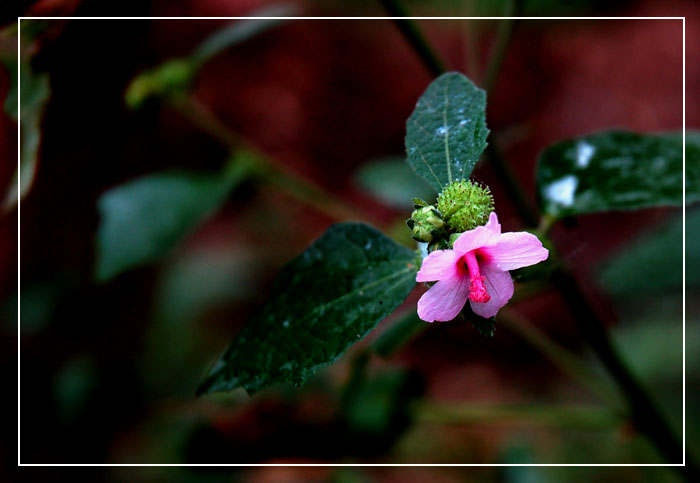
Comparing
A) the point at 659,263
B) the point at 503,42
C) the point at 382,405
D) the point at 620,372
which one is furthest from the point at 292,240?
the point at 620,372

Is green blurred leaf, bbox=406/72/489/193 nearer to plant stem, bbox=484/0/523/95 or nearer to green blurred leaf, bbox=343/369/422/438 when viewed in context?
plant stem, bbox=484/0/523/95

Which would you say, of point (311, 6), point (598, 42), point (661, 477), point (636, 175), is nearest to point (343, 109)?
point (311, 6)

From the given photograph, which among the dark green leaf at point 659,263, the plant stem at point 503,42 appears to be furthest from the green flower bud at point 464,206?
the dark green leaf at point 659,263

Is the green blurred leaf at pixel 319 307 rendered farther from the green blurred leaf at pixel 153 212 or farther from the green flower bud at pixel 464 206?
the green blurred leaf at pixel 153 212

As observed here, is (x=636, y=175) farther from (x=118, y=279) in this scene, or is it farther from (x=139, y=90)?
(x=118, y=279)

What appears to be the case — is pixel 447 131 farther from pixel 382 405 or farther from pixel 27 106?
pixel 382 405

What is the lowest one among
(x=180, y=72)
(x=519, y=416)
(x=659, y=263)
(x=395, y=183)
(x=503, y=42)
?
(x=519, y=416)

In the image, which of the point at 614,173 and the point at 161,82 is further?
the point at 161,82
